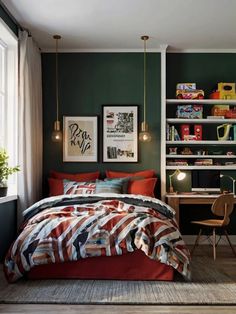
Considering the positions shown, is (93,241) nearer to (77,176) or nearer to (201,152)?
(77,176)

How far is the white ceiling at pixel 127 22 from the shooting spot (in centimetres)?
436

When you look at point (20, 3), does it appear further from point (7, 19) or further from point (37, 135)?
point (37, 135)

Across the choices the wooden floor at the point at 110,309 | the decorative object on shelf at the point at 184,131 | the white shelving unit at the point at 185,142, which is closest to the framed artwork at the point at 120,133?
the white shelving unit at the point at 185,142

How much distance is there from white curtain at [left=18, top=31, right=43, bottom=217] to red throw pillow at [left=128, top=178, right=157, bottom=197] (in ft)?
4.21

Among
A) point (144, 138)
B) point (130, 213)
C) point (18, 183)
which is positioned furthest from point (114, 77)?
point (130, 213)

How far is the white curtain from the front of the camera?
5019 millimetres

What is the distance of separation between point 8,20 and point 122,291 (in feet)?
10.7

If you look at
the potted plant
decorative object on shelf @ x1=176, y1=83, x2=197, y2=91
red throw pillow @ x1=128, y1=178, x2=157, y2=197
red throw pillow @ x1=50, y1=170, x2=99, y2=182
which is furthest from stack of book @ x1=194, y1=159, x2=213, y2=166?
the potted plant

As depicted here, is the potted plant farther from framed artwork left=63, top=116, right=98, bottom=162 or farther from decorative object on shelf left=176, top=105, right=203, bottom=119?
decorative object on shelf left=176, top=105, right=203, bottom=119

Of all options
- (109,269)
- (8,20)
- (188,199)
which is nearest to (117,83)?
(8,20)

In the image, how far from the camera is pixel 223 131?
5.86 m

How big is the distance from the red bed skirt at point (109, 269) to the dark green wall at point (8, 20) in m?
2.72

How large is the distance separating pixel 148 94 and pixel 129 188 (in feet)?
4.83

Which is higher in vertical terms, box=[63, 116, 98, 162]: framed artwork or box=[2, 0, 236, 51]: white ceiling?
box=[2, 0, 236, 51]: white ceiling
